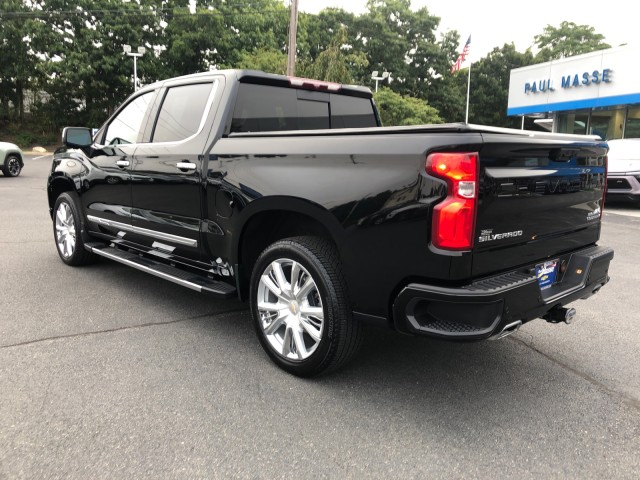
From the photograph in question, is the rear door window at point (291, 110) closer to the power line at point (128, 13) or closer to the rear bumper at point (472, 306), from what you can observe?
the rear bumper at point (472, 306)

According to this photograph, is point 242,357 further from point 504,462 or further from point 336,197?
point 504,462

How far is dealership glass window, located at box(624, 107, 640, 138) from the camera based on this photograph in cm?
2048

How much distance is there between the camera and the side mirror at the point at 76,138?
5098mm

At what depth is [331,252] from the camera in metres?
3.01

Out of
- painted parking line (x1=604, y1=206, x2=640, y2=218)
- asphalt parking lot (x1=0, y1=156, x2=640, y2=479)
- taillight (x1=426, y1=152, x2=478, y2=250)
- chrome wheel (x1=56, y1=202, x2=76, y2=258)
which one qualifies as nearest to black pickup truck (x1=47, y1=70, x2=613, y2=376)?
taillight (x1=426, y1=152, x2=478, y2=250)

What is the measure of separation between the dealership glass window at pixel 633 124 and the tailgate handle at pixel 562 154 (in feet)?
68.5

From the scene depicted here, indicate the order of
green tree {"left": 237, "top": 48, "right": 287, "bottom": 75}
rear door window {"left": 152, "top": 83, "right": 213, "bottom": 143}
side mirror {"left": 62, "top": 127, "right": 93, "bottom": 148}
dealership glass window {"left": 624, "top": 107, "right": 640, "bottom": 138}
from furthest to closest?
1. green tree {"left": 237, "top": 48, "right": 287, "bottom": 75}
2. dealership glass window {"left": 624, "top": 107, "right": 640, "bottom": 138}
3. side mirror {"left": 62, "top": 127, "right": 93, "bottom": 148}
4. rear door window {"left": 152, "top": 83, "right": 213, "bottom": 143}

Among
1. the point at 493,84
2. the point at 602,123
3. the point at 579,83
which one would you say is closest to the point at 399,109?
the point at 579,83

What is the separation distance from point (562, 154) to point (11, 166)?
56.3 feet

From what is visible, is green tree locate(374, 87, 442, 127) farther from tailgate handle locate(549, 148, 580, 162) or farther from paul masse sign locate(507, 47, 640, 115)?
tailgate handle locate(549, 148, 580, 162)

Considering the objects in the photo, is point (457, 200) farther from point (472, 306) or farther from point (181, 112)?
point (181, 112)

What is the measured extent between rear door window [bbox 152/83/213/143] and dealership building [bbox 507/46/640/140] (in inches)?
787

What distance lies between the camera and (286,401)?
2.92m

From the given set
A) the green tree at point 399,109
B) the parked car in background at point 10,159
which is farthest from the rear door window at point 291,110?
the green tree at point 399,109
